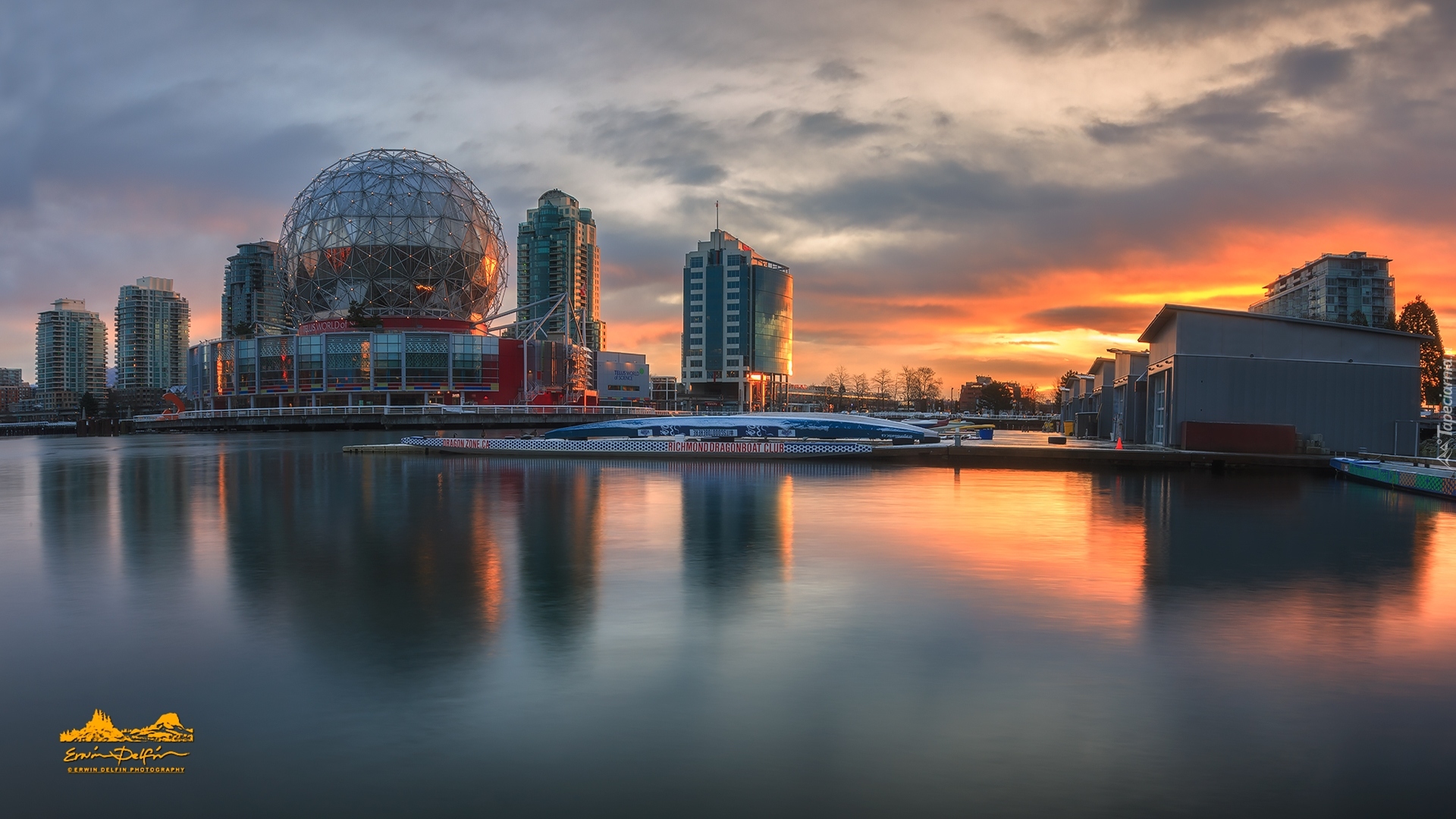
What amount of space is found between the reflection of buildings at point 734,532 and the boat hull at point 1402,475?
1838 centimetres

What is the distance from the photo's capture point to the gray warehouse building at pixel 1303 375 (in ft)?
120

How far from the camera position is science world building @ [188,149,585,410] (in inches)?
3861

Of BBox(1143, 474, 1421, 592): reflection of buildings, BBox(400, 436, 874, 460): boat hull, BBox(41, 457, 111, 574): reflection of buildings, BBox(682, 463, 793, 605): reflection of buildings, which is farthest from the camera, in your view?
BBox(400, 436, 874, 460): boat hull

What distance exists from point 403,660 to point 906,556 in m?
8.31

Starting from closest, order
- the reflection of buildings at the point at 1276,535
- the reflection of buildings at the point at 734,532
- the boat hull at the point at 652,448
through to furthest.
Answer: the reflection of buildings at the point at 734,532
the reflection of buildings at the point at 1276,535
the boat hull at the point at 652,448

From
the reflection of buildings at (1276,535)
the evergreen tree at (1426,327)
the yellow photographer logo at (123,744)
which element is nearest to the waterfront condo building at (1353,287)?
the evergreen tree at (1426,327)

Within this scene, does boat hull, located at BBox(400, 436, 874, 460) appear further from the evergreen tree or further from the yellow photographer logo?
the evergreen tree

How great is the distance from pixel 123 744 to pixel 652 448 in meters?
33.9

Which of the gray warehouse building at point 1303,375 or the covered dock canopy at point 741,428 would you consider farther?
the covered dock canopy at point 741,428

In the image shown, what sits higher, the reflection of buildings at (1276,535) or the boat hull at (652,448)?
the boat hull at (652,448)

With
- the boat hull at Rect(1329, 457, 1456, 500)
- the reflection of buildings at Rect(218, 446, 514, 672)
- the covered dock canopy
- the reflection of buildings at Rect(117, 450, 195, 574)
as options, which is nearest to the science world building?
the covered dock canopy

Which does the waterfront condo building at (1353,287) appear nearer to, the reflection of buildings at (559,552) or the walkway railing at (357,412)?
the walkway railing at (357,412)

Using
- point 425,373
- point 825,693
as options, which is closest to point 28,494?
point 825,693

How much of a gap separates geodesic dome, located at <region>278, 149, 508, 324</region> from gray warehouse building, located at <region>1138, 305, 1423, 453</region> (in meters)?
83.2
